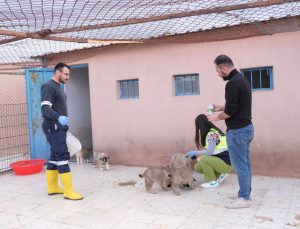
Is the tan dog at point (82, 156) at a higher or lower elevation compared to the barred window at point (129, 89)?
lower

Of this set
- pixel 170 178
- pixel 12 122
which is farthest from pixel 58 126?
pixel 12 122

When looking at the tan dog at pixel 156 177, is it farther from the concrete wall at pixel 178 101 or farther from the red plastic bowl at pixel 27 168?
the red plastic bowl at pixel 27 168

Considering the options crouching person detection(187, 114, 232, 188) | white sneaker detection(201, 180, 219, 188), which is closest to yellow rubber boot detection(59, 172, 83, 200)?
crouching person detection(187, 114, 232, 188)

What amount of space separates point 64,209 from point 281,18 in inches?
169

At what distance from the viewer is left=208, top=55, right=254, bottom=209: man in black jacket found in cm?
406

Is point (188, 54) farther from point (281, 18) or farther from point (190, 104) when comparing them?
point (281, 18)

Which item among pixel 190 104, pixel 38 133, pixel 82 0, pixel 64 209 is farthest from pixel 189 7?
pixel 38 133

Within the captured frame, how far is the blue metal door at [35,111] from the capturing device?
7.44 metres

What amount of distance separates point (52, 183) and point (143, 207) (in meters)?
1.62

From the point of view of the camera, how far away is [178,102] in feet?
21.4

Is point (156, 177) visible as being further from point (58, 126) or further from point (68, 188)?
point (58, 126)

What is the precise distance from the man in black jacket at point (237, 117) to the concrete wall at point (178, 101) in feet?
5.22

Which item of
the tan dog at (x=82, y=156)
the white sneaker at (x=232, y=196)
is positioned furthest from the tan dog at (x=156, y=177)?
the tan dog at (x=82, y=156)

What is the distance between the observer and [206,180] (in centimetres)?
545
